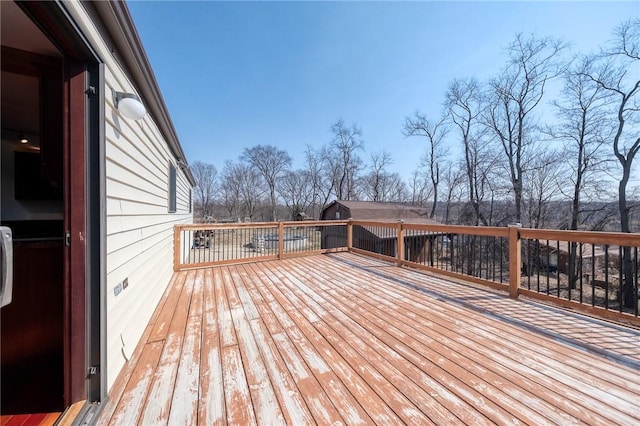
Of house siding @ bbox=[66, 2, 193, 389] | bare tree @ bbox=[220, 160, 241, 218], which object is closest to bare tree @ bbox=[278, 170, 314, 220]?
bare tree @ bbox=[220, 160, 241, 218]

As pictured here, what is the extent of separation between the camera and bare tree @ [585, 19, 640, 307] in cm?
1080

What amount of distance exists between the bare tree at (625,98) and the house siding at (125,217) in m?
17.4

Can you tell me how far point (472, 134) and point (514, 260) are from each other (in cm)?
1753

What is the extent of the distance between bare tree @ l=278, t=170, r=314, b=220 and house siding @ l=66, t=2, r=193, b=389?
2501 cm

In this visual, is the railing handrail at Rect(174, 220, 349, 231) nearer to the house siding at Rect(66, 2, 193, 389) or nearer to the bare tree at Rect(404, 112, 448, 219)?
the house siding at Rect(66, 2, 193, 389)

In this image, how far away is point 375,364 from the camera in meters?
1.81

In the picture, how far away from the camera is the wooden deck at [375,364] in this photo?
1378 millimetres

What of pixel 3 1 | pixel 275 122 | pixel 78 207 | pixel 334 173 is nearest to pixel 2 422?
pixel 78 207

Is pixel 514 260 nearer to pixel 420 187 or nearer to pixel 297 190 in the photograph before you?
pixel 420 187

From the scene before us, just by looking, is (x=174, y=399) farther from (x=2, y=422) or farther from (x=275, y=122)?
(x=275, y=122)

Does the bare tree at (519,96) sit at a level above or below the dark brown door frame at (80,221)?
above

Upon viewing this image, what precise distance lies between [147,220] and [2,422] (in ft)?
5.68

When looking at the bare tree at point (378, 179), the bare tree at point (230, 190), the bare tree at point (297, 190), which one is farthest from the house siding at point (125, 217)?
the bare tree at point (230, 190)

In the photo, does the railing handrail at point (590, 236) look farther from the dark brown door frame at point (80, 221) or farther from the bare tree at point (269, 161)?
the bare tree at point (269, 161)
